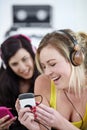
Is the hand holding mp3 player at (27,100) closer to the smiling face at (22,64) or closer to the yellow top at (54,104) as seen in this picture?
the yellow top at (54,104)

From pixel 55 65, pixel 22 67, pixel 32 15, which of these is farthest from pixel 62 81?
pixel 32 15

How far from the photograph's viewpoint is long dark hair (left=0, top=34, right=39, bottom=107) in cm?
170

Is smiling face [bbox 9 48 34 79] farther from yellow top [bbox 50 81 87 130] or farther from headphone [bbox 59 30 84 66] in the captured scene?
headphone [bbox 59 30 84 66]

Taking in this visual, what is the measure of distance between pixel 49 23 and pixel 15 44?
1.18 meters

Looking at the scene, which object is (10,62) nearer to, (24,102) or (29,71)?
(29,71)

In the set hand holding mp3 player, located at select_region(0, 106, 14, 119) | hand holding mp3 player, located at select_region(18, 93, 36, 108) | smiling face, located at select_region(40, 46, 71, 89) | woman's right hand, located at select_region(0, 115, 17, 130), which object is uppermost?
smiling face, located at select_region(40, 46, 71, 89)

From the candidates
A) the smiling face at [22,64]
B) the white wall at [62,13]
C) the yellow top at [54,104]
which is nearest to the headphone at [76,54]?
the yellow top at [54,104]

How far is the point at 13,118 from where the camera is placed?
47.3 inches

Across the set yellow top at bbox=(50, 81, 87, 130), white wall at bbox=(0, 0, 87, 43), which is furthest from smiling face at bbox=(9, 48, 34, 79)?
white wall at bbox=(0, 0, 87, 43)

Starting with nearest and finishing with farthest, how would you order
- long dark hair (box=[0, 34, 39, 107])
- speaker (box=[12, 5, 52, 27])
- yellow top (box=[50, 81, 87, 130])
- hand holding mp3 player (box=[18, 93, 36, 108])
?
hand holding mp3 player (box=[18, 93, 36, 108]) < yellow top (box=[50, 81, 87, 130]) < long dark hair (box=[0, 34, 39, 107]) < speaker (box=[12, 5, 52, 27])

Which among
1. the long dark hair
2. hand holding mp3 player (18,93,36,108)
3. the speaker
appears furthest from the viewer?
the speaker

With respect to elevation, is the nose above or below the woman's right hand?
above

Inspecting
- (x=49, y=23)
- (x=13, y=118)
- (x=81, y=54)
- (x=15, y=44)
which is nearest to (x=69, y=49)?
(x=81, y=54)

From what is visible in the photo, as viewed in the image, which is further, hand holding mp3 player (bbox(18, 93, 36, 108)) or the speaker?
the speaker
